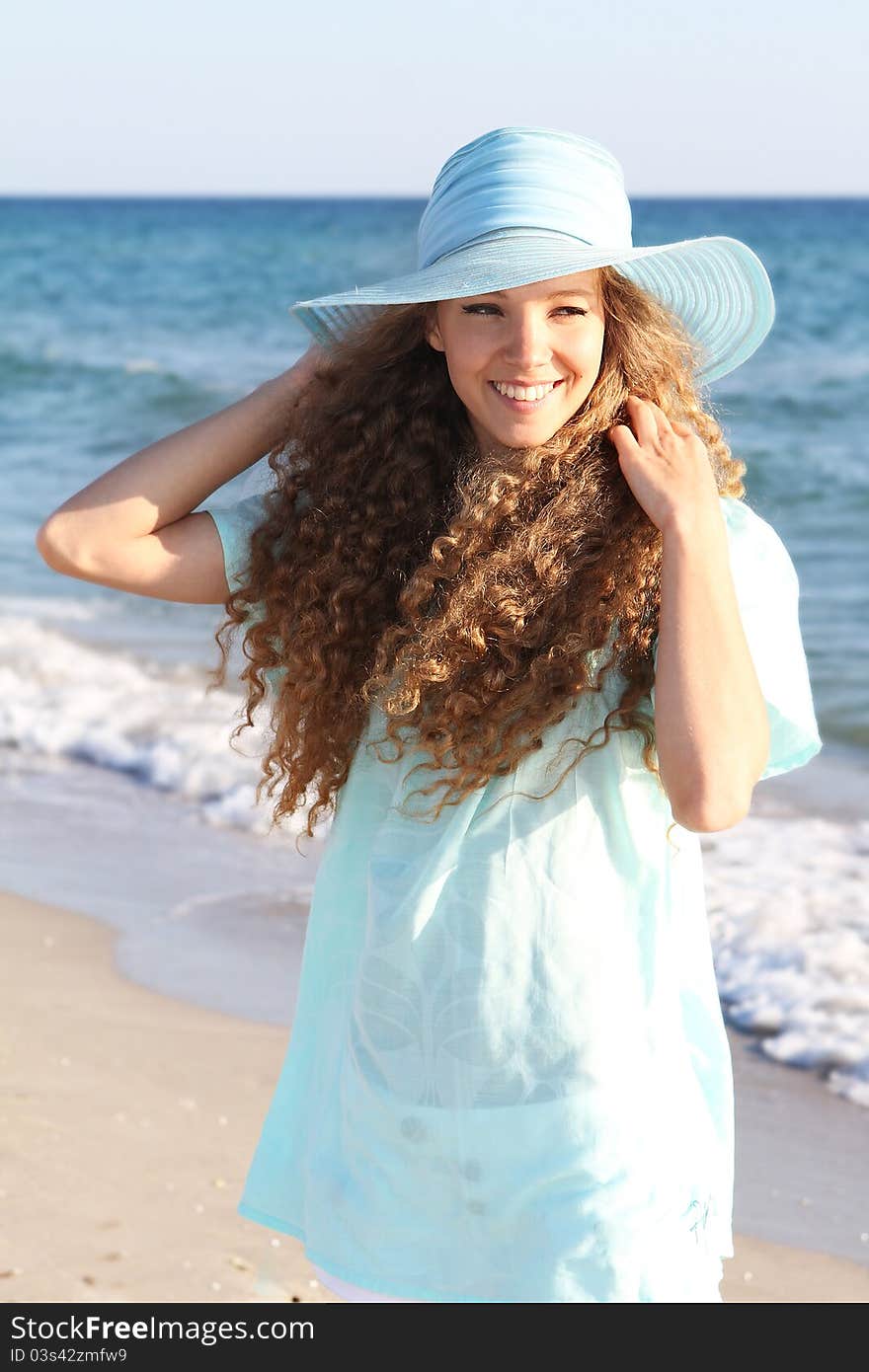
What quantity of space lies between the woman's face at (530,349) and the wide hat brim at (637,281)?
0.05m

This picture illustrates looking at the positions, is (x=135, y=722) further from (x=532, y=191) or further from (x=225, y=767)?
(x=532, y=191)

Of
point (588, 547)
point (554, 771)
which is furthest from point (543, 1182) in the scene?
point (588, 547)

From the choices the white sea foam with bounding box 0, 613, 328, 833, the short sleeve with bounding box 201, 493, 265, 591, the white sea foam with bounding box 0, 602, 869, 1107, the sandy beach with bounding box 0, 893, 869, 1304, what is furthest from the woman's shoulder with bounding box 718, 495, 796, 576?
the white sea foam with bounding box 0, 613, 328, 833

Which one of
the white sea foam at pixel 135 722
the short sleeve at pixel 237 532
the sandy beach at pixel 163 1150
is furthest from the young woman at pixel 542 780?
the white sea foam at pixel 135 722

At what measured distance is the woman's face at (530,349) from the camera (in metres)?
2.08

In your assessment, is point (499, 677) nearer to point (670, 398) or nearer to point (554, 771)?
point (554, 771)

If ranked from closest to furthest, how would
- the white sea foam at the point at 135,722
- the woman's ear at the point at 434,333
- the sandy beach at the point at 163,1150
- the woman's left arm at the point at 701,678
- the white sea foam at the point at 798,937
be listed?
the woman's left arm at the point at 701,678 → the woman's ear at the point at 434,333 → the sandy beach at the point at 163,1150 → the white sea foam at the point at 798,937 → the white sea foam at the point at 135,722

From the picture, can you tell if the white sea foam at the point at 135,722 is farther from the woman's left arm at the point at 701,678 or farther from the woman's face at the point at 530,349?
the woman's left arm at the point at 701,678

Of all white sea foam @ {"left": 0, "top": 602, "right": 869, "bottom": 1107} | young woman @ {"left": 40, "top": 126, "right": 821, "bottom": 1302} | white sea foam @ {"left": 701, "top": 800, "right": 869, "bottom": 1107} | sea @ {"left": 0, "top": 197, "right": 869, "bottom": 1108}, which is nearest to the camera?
young woman @ {"left": 40, "top": 126, "right": 821, "bottom": 1302}

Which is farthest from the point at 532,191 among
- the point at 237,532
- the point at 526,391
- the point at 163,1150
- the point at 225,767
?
the point at 225,767

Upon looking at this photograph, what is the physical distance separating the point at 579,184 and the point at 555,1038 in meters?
1.09

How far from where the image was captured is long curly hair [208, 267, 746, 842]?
6.85 feet

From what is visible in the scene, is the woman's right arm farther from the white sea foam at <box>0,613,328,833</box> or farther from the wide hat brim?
the white sea foam at <box>0,613,328,833</box>

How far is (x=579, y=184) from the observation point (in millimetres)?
2115
